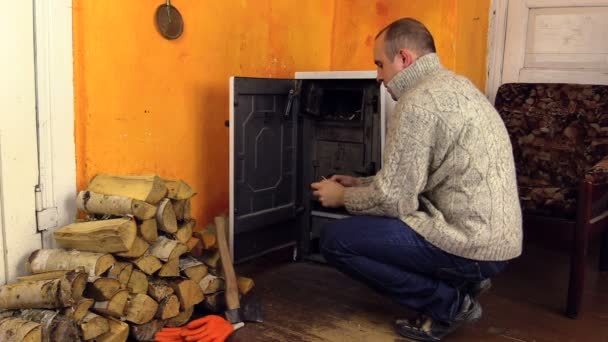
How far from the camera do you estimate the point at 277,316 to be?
99.2 inches

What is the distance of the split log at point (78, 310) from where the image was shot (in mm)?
2041

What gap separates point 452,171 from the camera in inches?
81.7

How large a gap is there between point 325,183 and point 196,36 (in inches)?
43.1

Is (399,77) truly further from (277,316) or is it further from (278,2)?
(278,2)

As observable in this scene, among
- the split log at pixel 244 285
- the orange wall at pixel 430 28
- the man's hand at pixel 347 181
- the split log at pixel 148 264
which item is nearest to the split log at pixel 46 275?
the split log at pixel 148 264

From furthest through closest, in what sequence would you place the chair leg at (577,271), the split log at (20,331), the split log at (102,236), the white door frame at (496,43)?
1. the white door frame at (496,43)
2. the chair leg at (577,271)
3. the split log at (102,236)
4. the split log at (20,331)

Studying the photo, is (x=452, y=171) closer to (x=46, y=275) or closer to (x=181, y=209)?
(x=181, y=209)

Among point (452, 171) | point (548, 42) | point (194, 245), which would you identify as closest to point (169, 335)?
point (194, 245)

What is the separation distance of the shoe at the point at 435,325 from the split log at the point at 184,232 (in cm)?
93

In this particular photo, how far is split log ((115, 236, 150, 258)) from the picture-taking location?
2212 millimetres

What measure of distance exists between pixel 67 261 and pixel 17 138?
51 cm

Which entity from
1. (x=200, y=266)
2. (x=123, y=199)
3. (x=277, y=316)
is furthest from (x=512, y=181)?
(x=123, y=199)

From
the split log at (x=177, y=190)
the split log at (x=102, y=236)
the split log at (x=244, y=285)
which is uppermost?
the split log at (x=177, y=190)

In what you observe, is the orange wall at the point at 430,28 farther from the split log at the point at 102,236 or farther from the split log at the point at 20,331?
the split log at the point at 20,331
